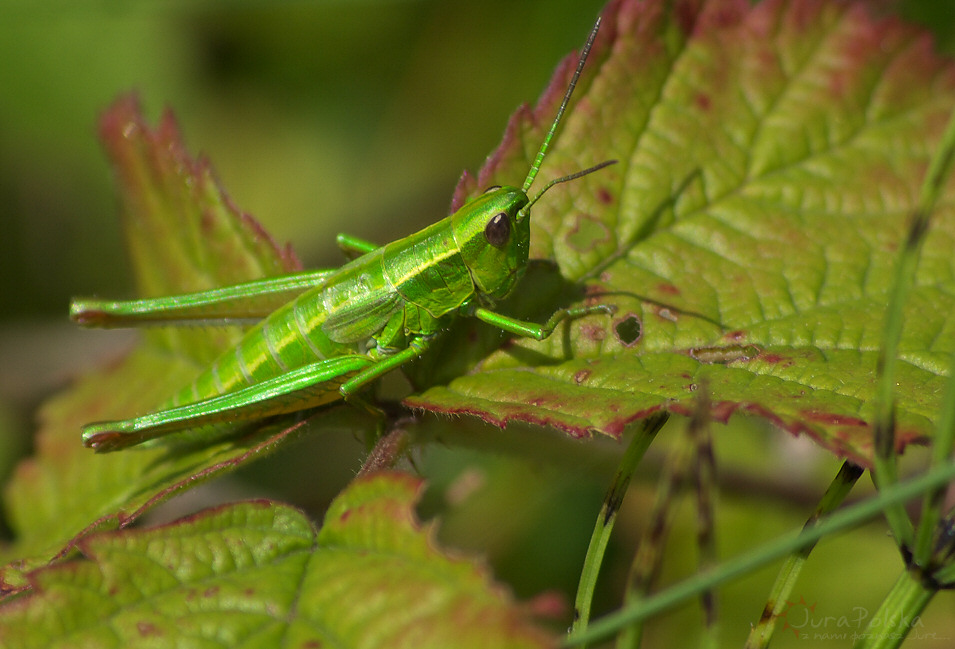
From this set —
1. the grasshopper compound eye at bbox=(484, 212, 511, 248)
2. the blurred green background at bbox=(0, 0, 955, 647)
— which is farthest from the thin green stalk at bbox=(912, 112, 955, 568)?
the blurred green background at bbox=(0, 0, 955, 647)

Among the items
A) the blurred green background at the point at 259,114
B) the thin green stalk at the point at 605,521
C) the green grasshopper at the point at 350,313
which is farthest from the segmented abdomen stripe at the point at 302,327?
the blurred green background at the point at 259,114

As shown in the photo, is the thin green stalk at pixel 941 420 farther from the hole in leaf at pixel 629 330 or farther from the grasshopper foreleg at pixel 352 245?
the grasshopper foreleg at pixel 352 245

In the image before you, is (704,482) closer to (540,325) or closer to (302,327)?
(540,325)

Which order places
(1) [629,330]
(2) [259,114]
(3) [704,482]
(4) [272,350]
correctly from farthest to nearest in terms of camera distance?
1. (2) [259,114]
2. (4) [272,350]
3. (1) [629,330]
4. (3) [704,482]

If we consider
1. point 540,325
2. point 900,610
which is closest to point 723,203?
point 540,325

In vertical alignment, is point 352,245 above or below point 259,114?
below

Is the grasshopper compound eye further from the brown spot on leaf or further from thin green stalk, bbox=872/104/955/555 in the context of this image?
thin green stalk, bbox=872/104/955/555
